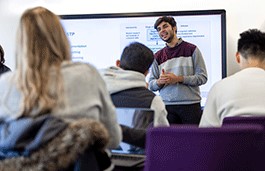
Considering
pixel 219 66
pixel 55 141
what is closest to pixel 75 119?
pixel 55 141

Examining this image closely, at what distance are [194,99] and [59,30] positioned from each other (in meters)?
2.37

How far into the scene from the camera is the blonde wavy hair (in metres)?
1.36

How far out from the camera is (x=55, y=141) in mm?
1313

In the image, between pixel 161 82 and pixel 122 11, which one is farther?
pixel 122 11

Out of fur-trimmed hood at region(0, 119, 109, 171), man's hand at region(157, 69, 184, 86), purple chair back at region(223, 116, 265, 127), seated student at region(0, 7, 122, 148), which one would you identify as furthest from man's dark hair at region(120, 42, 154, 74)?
man's hand at region(157, 69, 184, 86)

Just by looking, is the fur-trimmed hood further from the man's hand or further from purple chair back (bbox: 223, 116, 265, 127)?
the man's hand

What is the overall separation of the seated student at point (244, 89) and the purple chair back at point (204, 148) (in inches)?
23.9

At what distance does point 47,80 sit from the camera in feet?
4.54

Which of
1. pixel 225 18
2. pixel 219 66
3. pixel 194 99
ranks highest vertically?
pixel 225 18

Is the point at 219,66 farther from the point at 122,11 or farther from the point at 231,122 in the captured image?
the point at 231,122

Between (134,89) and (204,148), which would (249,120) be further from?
(134,89)

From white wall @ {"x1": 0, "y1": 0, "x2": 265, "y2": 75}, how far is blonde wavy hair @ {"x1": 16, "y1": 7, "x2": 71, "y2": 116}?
290 cm

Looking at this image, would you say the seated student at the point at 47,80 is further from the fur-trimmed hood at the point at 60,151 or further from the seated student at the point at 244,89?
the seated student at the point at 244,89

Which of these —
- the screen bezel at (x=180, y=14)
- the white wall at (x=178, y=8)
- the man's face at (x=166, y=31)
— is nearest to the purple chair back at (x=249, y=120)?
the man's face at (x=166, y=31)
